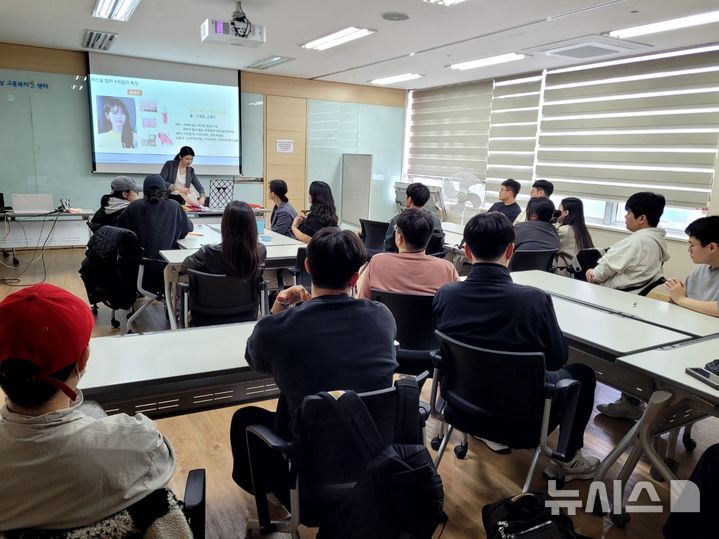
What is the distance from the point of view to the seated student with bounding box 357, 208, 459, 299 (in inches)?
101

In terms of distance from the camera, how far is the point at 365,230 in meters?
5.06

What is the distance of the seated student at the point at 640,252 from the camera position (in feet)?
10.3

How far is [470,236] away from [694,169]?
193 inches

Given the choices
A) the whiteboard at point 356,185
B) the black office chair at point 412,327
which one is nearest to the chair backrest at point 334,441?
the black office chair at point 412,327

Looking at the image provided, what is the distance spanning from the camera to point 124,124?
7555 mm

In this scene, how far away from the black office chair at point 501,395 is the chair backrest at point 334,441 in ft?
1.65

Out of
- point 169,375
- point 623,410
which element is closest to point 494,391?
point 169,375

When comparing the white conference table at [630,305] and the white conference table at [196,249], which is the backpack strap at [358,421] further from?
the white conference table at [196,249]

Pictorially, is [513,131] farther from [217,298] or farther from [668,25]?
[217,298]

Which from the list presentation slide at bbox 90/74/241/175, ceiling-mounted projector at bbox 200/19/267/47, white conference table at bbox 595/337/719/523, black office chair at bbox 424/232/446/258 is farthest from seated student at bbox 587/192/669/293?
presentation slide at bbox 90/74/241/175

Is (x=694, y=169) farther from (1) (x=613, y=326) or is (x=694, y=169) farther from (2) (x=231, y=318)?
(2) (x=231, y=318)

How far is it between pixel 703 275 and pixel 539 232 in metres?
1.42

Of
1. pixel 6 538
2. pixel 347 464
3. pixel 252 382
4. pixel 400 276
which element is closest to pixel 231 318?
pixel 400 276

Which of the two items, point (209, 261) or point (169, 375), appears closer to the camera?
point (169, 375)
